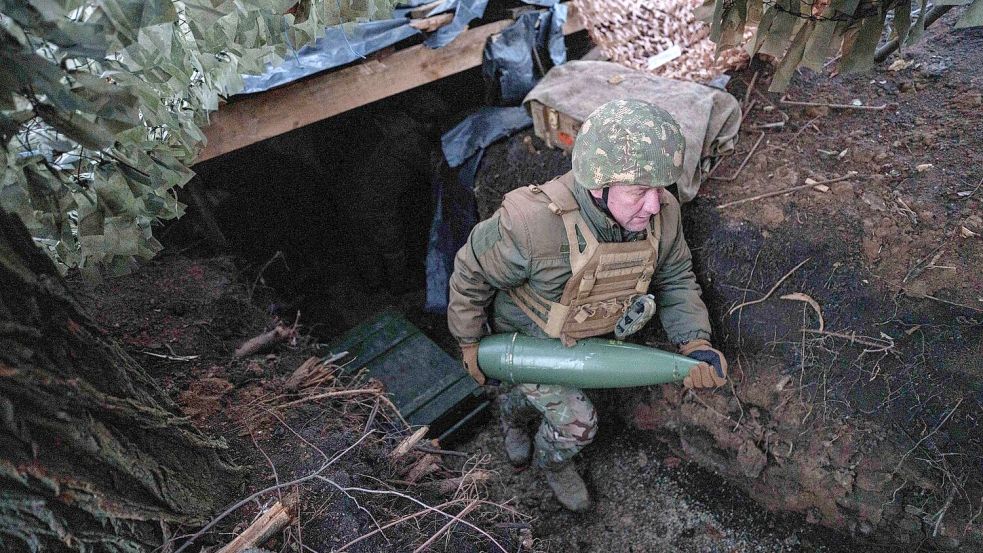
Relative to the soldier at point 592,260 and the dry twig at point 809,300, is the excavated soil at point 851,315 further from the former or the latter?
the soldier at point 592,260

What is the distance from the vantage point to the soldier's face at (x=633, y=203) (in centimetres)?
205

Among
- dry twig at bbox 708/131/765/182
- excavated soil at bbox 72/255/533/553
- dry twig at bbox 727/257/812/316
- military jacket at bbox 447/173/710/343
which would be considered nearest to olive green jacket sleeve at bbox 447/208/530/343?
military jacket at bbox 447/173/710/343

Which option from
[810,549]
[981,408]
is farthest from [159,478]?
[981,408]

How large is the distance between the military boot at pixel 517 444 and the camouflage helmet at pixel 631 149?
160 cm

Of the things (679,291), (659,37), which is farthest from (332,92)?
(679,291)

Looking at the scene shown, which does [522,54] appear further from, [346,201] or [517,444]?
[517,444]

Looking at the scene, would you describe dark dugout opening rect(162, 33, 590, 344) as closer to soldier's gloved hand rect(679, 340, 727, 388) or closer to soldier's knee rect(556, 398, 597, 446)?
soldier's knee rect(556, 398, 597, 446)

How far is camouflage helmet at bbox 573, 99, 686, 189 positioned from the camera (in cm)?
198

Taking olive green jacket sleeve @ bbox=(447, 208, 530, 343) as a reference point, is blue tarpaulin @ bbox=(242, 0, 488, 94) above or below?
above

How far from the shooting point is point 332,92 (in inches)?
126

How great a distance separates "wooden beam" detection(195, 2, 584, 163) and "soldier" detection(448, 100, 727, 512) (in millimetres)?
1428

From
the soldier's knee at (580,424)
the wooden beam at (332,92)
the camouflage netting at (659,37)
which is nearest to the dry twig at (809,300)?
the soldier's knee at (580,424)

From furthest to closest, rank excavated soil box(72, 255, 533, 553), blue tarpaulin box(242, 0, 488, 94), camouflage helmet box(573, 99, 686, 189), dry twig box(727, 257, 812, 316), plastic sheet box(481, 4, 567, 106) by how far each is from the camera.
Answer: plastic sheet box(481, 4, 567, 106)
blue tarpaulin box(242, 0, 488, 94)
dry twig box(727, 257, 812, 316)
camouflage helmet box(573, 99, 686, 189)
excavated soil box(72, 255, 533, 553)

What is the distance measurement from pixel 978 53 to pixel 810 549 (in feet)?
8.16
